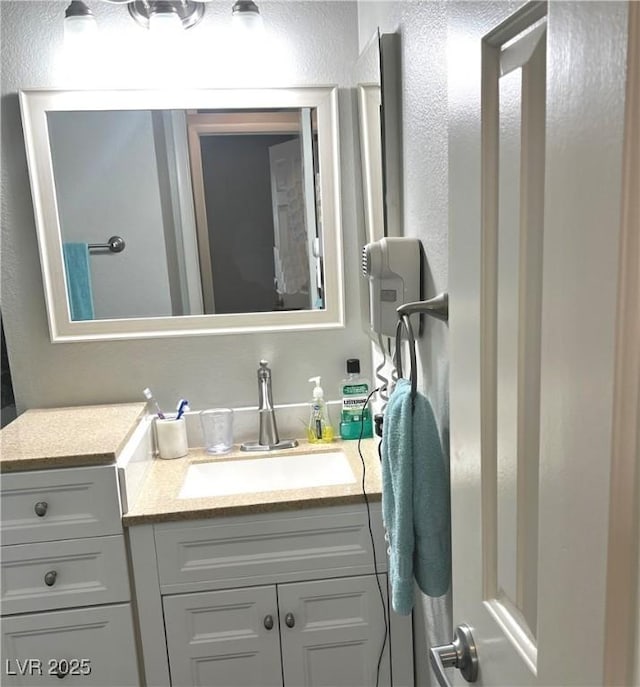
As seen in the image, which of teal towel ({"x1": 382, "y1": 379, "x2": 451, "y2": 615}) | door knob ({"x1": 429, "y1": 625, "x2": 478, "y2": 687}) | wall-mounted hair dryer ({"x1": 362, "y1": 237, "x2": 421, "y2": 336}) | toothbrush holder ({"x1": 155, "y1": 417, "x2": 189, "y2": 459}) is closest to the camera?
door knob ({"x1": 429, "y1": 625, "x2": 478, "y2": 687})

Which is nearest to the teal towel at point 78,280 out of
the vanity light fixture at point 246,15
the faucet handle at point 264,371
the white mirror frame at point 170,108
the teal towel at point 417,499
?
the white mirror frame at point 170,108

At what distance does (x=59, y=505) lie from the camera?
1375mm

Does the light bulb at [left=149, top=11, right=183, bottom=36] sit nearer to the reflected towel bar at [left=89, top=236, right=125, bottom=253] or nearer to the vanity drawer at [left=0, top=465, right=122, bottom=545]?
the reflected towel bar at [left=89, top=236, right=125, bottom=253]

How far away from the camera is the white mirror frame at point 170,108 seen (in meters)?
1.68

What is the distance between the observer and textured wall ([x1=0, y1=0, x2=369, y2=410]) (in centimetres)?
166

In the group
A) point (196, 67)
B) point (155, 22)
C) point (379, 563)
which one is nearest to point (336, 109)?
point (196, 67)

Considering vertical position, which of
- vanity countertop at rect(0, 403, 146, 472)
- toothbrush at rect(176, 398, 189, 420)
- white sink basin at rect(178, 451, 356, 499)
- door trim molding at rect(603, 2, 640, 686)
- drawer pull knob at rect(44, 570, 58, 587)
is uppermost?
door trim molding at rect(603, 2, 640, 686)

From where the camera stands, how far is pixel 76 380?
1.80 metres

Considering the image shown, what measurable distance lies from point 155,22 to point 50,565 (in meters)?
1.45

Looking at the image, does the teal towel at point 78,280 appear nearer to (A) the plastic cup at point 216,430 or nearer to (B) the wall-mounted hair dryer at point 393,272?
(A) the plastic cup at point 216,430

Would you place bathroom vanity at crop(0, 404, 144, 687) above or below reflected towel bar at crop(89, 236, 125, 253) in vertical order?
below

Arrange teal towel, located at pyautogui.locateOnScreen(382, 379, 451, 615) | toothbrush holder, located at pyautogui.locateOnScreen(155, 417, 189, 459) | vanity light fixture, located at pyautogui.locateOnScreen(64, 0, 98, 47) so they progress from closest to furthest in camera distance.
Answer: teal towel, located at pyautogui.locateOnScreen(382, 379, 451, 615) < vanity light fixture, located at pyautogui.locateOnScreen(64, 0, 98, 47) < toothbrush holder, located at pyautogui.locateOnScreen(155, 417, 189, 459)

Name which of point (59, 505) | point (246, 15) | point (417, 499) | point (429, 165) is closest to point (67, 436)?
point (59, 505)

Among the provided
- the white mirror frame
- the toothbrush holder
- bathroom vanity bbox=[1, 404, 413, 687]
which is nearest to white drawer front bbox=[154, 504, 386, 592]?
bathroom vanity bbox=[1, 404, 413, 687]
